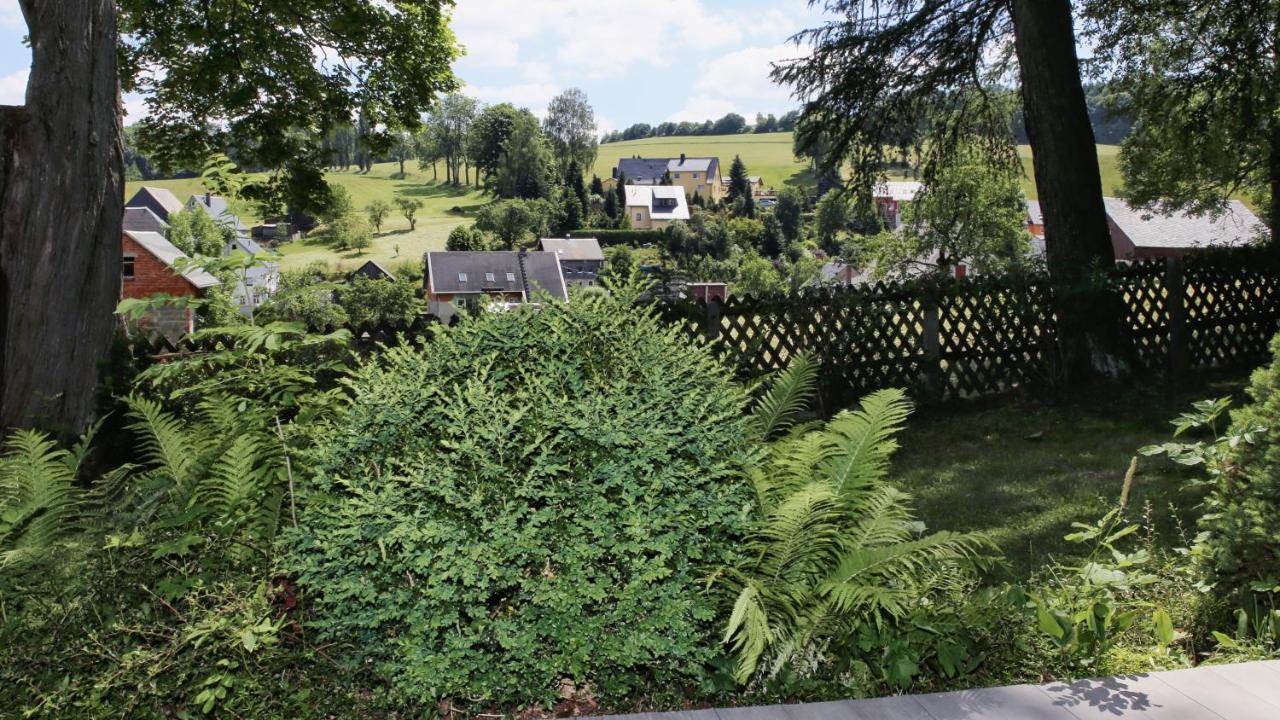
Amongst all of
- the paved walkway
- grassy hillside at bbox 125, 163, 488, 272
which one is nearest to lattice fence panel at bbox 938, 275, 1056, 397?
the paved walkway

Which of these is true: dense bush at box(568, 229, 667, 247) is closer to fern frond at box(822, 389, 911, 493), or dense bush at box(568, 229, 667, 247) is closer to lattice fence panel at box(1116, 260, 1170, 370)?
lattice fence panel at box(1116, 260, 1170, 370)

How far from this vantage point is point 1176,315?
1110 cm

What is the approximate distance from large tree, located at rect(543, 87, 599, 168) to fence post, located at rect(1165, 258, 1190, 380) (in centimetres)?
12914

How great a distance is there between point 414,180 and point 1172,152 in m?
133

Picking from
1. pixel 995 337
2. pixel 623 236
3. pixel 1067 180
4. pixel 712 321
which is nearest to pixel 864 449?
pixel 712 321

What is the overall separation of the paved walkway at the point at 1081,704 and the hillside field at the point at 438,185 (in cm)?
6972

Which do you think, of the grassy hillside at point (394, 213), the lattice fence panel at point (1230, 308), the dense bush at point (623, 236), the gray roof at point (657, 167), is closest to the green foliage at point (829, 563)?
the lattice fence panel at point (1230, 308)

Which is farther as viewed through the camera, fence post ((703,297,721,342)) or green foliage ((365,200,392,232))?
green foliage ((365,200,392,232))

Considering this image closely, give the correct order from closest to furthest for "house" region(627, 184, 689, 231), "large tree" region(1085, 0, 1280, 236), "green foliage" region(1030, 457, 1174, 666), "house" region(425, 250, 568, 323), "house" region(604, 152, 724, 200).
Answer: "green foliage" region(1030, 457, 1174, 666) < "large tree" region(1085, 0, 1280, 236) < "house" region(425, 250, 568, 323) < "house" region(627, 184, 689, 231) < "house" region(604, 152, 724, 200)

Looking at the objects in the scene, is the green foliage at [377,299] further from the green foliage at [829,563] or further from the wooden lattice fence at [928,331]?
the green foliage at [829,563]

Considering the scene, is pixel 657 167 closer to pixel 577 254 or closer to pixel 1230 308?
pixel 577 254

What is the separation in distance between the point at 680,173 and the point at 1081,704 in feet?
523

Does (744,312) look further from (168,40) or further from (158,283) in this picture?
(158,283)

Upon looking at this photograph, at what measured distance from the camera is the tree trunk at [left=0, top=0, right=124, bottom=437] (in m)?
8.14
